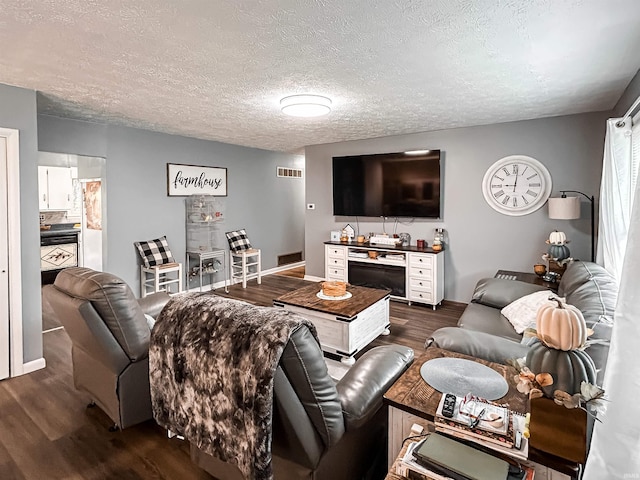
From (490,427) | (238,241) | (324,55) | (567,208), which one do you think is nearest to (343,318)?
(490,427)

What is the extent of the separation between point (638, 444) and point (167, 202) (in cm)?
535

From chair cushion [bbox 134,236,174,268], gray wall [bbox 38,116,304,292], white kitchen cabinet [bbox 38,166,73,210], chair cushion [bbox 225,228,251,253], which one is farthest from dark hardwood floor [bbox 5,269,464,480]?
white kitchen cabinet [bbox 38,166,73,210]

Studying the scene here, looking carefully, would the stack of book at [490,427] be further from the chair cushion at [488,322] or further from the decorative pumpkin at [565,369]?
the chair cushion at [488,322]

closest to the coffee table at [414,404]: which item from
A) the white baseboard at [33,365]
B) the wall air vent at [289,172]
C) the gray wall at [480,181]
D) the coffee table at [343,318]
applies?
the coffee table at [343,318]

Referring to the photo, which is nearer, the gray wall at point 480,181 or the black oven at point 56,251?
the gray wall at point 480,181

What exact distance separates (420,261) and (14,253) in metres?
4.29

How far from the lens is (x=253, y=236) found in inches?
257

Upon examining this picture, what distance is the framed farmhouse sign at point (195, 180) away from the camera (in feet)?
17.0

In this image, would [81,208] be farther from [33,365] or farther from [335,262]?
[335,262]

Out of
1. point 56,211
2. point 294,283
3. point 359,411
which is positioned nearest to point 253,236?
point 294,283

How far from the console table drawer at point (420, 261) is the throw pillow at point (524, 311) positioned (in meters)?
1.72

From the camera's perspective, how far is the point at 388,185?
5180 mm

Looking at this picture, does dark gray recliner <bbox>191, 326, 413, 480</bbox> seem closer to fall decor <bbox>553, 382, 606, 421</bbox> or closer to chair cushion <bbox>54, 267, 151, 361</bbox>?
chair cushion <bbox>54, 267, 151, 361</bbox>

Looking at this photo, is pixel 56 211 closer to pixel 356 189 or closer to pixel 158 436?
pixel 356 189
